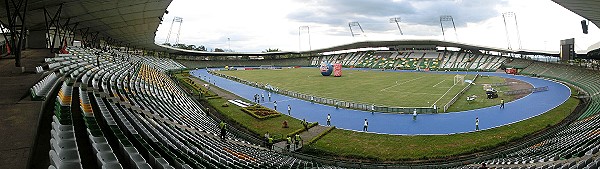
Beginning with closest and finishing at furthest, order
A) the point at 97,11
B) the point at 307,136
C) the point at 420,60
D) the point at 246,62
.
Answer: the point at 307,136, the point at 97,11, the point at 420,60, the point at 246,62

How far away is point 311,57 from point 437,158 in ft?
303

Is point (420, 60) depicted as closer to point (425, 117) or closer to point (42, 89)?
point (425, 117)

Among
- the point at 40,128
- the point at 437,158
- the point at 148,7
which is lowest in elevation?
the point at 437,158

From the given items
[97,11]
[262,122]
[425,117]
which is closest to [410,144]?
[425,117]

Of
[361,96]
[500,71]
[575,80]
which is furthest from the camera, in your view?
[500,71]

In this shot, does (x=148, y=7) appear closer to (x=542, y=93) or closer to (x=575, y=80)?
(x=542, y=93)

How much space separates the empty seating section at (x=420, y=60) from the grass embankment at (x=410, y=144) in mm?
58586

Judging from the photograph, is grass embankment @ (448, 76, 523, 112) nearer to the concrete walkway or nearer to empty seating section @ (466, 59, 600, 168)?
empty seating section @ (466, 59, 600, 168)

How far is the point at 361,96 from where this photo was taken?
123 feet

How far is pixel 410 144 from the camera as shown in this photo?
20.1 m

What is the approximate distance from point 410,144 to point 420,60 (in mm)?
72536

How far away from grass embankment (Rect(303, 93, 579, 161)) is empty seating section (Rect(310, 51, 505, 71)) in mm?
58586

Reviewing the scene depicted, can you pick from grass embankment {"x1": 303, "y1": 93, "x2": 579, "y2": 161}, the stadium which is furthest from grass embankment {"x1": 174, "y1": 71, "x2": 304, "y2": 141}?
grass embankment {"x1": 303, "y1": 93, "x2": 579, "y2": 161}

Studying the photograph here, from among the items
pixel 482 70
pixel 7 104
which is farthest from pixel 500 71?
pixel 7 104
